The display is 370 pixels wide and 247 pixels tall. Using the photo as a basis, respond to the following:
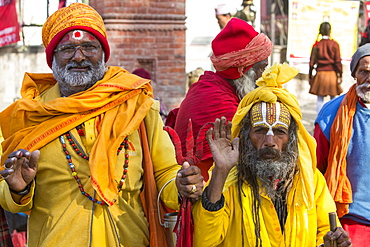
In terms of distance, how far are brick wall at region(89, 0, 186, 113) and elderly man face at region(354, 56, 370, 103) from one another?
221 inches

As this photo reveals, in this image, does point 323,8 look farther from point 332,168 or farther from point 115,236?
point 115,236

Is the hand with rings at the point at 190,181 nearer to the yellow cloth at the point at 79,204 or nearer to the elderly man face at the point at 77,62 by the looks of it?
the yellow cloth at the point at 79,204

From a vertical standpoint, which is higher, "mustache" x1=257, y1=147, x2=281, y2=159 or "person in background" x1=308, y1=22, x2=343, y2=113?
"mustache" x1=257, y1=147, x2=281, y2=159

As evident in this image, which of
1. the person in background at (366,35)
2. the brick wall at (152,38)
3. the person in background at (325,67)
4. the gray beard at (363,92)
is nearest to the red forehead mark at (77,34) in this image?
the gray beard at (363,92)

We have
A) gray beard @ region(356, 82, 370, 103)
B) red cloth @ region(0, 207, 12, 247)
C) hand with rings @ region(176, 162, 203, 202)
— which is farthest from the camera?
gray beard @ region(356, 82, 370, 103)

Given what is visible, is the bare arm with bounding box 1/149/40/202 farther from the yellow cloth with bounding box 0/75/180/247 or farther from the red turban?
the red turban

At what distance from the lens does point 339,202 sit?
494cm

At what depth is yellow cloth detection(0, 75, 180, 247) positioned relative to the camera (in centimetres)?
350

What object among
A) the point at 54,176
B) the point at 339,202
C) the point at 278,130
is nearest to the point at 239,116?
the point at 278,130

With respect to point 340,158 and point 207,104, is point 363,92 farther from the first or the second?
point 207,104

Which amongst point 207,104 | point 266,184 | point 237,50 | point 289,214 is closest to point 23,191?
point 266,184

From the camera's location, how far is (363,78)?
206 inches

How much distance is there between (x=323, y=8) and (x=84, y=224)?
10.0 meters

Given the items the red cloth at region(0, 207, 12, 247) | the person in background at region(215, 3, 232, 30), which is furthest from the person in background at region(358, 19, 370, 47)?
the red cloth at region(0, 207, 12, 247)
